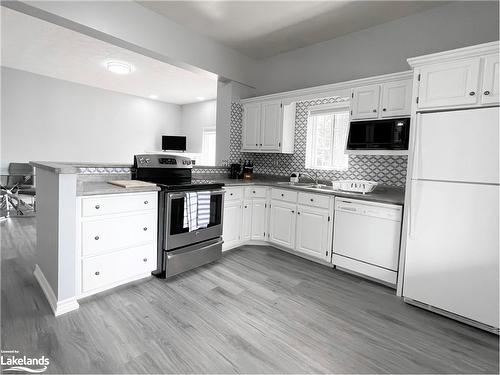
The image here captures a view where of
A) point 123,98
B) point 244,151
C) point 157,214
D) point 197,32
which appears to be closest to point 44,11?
point 197,32

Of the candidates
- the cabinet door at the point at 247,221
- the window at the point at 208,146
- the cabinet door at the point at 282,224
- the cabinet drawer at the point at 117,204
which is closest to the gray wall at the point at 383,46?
the cabinet door at the point at 282,224

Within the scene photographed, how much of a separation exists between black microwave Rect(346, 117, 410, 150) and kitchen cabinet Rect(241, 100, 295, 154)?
39.8 inches

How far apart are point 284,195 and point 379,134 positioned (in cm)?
128

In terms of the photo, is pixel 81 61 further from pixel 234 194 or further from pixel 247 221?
pixel 247 221

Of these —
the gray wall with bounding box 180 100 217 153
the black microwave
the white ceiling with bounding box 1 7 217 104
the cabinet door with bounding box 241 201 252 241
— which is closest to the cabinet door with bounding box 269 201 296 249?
the cabinet door with bounding box 241 201 252 241

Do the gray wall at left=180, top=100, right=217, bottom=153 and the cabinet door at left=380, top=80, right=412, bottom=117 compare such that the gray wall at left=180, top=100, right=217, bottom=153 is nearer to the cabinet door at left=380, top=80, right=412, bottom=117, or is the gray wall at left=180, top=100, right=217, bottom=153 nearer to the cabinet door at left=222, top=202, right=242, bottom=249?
the cabinet door at left=222, top=202, right=242, bottom=249

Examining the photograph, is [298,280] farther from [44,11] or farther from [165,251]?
[44,11]

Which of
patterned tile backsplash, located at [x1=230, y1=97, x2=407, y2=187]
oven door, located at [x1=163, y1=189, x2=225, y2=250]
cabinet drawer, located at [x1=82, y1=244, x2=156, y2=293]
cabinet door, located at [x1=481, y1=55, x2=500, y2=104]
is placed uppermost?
cabinet door, located at [x1=481, y1=55, x2=500, y2=104]

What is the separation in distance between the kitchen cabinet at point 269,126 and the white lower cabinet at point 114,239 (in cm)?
199

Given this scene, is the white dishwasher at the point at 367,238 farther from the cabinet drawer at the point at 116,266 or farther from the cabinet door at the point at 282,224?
the cabinet drawer at the point at 116,266

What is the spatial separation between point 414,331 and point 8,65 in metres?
8.04

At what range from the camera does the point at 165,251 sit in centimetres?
260

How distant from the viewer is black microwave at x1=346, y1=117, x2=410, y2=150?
2691 millimetres

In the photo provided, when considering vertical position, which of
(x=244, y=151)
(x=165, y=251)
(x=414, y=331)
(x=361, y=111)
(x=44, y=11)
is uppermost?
(x=44, y=11)
